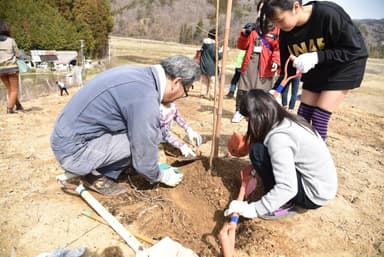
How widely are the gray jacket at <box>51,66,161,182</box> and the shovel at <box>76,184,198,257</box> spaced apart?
0.37 m

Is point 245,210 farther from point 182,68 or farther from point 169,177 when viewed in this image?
point 182,68

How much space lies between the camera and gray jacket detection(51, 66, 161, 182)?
184 centimetres

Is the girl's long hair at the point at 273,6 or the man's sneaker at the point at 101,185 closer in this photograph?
the girl's long hair at the point at 273,6

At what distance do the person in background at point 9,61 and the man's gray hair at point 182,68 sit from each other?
3.54m

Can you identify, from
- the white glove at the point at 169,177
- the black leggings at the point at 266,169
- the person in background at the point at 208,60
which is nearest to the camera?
the black leggings at the point at 266,169

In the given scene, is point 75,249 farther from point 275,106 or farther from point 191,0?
point 191,0

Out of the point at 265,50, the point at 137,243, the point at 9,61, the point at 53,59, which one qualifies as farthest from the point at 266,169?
the point at 53,59

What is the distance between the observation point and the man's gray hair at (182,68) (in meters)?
1.87

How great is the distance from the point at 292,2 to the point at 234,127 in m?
2.50

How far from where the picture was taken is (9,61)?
437 cm

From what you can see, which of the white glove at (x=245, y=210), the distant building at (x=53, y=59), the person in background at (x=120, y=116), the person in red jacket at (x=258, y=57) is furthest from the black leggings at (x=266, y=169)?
the distant building at (x=53, y=59)

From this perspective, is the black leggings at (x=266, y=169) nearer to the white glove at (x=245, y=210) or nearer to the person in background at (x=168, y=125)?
the white glove at (x=245, y=210)

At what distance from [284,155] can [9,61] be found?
14.4 ft

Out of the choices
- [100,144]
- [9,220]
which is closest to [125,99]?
[100,144]
